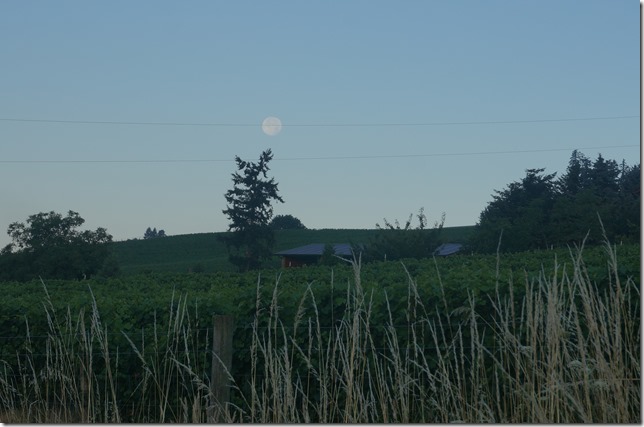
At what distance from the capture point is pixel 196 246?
81.6 metres

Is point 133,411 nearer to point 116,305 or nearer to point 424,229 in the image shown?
point 116,305

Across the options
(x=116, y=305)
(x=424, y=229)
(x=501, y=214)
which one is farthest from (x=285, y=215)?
(x=116, y=305)

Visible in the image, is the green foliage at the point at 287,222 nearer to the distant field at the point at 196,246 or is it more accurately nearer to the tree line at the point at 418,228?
the distant field at the point at 196,246

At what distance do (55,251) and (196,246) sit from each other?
118ft

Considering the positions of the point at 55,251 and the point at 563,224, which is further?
the point at 55,251

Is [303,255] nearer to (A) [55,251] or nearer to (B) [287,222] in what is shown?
(A) [55,251]

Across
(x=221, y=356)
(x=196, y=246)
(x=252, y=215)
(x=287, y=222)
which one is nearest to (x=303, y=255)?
(x=252, y=215)

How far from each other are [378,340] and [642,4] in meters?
3.78

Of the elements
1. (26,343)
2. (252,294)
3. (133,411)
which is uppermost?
(252,294)

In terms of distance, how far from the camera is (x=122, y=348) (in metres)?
8.27

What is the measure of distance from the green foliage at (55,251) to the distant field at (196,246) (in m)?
19.4

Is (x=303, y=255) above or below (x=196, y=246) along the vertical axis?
below

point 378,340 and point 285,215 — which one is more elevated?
point 285,215

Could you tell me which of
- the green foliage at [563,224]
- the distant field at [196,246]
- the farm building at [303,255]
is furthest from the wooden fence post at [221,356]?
the distant field at [196,246]
